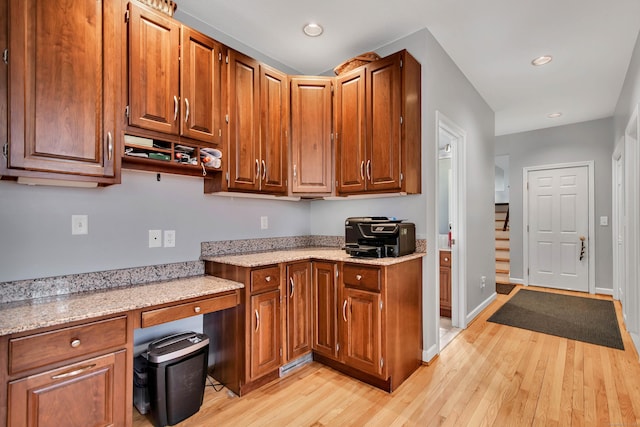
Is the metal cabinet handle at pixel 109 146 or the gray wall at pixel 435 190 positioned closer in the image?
the metal cabinet handle at pixel 109 146

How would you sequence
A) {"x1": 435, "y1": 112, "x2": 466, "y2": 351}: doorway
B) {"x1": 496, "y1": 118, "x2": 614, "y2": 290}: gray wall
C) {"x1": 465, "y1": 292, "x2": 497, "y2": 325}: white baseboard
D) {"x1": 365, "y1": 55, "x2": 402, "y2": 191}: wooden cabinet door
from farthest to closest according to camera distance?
{"x1": 496, "y1": 118, "x2": 614, "y2": 290}: gray wall
{"x1": 465, "y1": 292, "x2": 497, "y2": 325}: white baseboard
{"x1": 435, "y1": 112, "x2": 466, "y2": 351}: doorway
{"x1": 365, "y1": 55, "x2": 402, "y2": 191}: wooden cabinet door

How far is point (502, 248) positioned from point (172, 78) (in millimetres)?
6685

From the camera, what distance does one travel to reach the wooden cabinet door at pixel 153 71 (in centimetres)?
181

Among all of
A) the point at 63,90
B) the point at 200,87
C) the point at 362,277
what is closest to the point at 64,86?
the point at 63,90

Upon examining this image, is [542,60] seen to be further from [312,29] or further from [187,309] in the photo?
[187,309]

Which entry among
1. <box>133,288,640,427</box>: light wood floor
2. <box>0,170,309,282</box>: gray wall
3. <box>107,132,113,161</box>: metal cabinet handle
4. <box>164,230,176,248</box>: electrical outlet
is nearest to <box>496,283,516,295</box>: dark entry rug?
<box>133,288,640,427</box>: light wood floor

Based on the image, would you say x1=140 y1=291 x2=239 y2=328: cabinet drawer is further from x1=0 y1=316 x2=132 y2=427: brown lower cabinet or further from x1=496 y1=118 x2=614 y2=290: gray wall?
x1=496 y1=118 x2=614 y2=290: gray wall

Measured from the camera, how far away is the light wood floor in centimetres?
187

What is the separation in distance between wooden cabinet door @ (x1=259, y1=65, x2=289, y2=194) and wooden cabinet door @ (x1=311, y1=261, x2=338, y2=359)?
784 mm

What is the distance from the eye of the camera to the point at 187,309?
5.92ft

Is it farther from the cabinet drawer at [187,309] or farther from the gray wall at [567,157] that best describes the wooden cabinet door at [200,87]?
the gray wall at [567,157]

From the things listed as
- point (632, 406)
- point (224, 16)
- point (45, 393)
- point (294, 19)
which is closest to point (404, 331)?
point (632, 406)

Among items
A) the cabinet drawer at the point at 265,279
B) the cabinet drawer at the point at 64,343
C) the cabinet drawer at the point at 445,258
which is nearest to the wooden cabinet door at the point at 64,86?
the cabinet drawer at the point at 64,343

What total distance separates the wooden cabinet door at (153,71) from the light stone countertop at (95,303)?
3.26 ft
